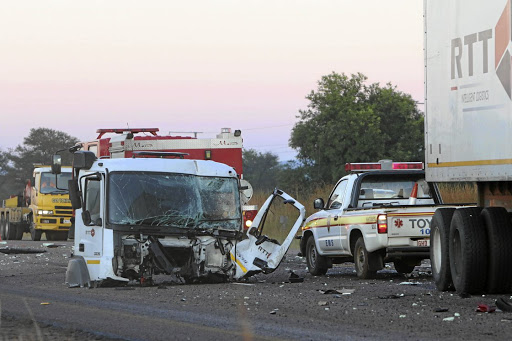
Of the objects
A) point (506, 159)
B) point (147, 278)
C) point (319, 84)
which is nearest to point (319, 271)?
point (147, 278)

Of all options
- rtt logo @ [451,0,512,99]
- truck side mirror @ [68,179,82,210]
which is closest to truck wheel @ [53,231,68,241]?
truck side mirror @ [68,179,82,210]

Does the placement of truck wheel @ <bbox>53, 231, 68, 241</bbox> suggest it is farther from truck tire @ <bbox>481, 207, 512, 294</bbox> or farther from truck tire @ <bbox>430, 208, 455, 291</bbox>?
truck tire @ <bbox>481, 207, 512, 294</bbox>

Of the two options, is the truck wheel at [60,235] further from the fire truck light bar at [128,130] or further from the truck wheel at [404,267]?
the truck wheel at [404,267]

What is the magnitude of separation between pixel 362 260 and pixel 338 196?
5.32 feet

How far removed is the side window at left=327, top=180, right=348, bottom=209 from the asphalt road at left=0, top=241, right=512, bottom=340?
4.43 ft

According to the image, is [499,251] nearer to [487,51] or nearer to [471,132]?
[471,132]

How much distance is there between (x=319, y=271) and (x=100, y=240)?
15.5 feet

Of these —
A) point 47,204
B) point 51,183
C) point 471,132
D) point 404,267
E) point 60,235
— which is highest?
point 51,183

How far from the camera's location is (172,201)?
17234 millimetres

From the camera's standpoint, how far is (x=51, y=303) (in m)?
13.6

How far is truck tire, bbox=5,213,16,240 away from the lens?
45581 mm

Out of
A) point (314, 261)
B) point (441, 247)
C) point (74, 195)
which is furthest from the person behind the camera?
point (314, 261)

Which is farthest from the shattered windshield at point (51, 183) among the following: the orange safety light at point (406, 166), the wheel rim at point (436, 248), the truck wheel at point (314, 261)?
the wheel rim at point (436, 248)

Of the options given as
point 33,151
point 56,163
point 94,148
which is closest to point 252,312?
point 56,163
